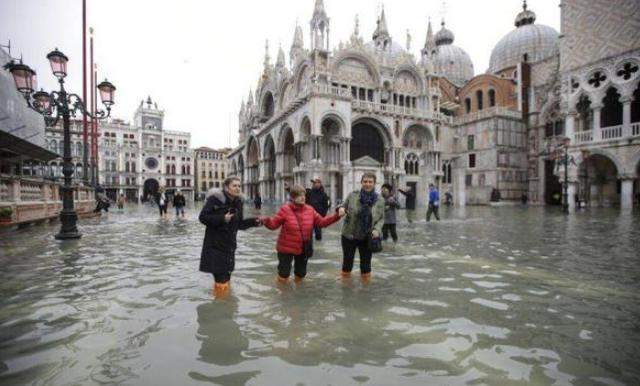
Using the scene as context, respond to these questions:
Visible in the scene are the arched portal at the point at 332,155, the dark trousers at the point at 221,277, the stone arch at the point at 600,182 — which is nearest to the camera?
the dark trousers at the point at 221,277

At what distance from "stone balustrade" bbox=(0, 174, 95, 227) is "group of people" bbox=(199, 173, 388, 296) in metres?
10.5

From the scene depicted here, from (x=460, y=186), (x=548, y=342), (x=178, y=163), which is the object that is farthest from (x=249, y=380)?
(x=178, y=163)

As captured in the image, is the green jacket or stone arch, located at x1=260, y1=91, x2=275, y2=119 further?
stone arch, located at x1=260, y1=91, x2=275, y2=119

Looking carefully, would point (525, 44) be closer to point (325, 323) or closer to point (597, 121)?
point (597, 121)

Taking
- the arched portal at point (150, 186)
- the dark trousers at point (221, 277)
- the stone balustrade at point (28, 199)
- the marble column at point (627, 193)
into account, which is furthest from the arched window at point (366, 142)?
the arched portal at point (150, 186)

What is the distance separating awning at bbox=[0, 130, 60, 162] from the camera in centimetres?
1905

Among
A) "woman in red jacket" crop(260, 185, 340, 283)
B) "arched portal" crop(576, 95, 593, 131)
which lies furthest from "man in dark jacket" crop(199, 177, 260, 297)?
"arched portal" crop(576, 95, 593, 131)

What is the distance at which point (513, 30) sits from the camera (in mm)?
50188

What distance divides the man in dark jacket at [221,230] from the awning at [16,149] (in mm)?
18956

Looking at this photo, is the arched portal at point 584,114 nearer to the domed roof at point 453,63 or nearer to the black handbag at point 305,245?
the domed roof at point 453,63

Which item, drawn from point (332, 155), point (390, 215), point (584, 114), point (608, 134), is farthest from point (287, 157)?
point (390, 215)

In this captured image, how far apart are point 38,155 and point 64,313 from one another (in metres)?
28.5

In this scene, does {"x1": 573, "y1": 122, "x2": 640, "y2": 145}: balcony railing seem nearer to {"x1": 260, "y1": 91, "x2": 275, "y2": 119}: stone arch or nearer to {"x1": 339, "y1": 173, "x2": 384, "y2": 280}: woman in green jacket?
{"x1": 339, "y1": 173, "x2": 384, "y2": 280}: woman in green jacket

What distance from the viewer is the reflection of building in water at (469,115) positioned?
1011 inches
